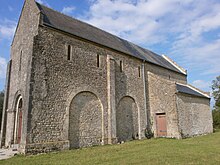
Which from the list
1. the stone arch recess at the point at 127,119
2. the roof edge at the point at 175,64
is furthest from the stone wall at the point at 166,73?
the stone arch recess at the point at 127,119

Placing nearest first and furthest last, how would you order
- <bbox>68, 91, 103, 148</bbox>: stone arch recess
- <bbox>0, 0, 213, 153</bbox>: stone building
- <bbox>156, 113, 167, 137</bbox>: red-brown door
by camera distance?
1. <bbox>0, 0, 213, 153</bbox>: stone building
2. <bbox>68, 91, 103, 148</bbox>: stone arch recess
3. <bbox>156, 113, 167, 137</bbox>: red-brown door

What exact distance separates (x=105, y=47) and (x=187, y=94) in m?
A: 9.32

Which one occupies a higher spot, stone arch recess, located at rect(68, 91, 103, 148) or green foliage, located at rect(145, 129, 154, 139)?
stone arch recess, located at rect(68, 91, 103, 148)

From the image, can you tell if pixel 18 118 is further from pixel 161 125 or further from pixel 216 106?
pixel 216 106

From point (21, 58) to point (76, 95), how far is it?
531 cm

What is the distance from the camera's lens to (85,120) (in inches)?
512

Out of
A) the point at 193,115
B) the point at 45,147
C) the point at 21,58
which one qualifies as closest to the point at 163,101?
the point at 193,115

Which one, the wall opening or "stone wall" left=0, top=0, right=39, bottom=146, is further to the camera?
the wall opening

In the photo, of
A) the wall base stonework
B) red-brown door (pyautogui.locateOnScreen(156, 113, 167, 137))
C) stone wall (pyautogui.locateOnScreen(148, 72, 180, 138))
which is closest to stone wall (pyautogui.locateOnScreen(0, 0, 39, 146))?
the wall base stonework

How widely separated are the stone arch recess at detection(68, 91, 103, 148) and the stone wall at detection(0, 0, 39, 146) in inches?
139

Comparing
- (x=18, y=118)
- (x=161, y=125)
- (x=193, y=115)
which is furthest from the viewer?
(x=193, y=115)

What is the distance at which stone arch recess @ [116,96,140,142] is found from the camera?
15.3 meters

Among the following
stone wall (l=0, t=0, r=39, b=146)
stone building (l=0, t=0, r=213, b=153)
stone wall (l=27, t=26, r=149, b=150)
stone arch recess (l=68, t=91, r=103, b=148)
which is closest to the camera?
stone wall (l=27, t=26, r=149, b=150)

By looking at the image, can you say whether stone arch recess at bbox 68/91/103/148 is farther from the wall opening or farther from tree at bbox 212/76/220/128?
tree at bbox 212/76/220/128
